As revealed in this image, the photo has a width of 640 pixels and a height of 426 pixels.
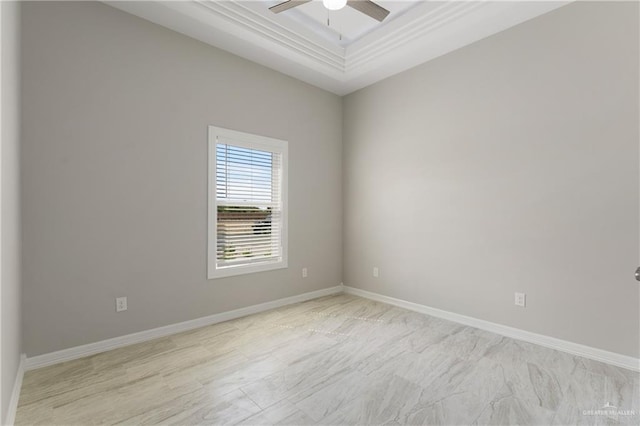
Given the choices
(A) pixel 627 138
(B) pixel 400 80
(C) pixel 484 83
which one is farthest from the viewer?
(B) pixel 400 80

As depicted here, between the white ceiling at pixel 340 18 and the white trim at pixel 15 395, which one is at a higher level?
the white ceiling at pixel 340 18

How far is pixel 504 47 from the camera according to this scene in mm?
3082

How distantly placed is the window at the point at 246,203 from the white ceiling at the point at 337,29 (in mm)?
959

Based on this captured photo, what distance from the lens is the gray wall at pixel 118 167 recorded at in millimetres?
2408

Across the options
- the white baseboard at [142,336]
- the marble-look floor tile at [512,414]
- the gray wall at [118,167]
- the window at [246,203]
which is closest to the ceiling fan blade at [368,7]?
the gray wall at [118,167]

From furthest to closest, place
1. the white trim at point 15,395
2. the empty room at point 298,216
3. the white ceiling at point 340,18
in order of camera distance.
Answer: the white ceiling at point 340,18 < the empty room at point 298,216 < the white trim at point 15,395

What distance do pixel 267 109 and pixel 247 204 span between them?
1.20 m

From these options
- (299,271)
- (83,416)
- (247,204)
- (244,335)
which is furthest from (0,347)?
(299,271)

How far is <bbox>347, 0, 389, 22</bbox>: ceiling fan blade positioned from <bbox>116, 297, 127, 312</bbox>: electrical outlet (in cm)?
310

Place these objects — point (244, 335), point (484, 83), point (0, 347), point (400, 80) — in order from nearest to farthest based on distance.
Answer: point (0, 347) < point (244, 335) < point (484, 83) < point (400, 80)

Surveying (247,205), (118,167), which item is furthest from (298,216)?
(118,167)

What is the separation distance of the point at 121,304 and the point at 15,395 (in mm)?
906

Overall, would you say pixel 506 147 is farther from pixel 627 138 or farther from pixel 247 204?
pixel 247 204

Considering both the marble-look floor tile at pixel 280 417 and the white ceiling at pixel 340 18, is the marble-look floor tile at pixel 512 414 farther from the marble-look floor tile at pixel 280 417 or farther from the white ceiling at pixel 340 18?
the white ceiling at pixel 340 18
